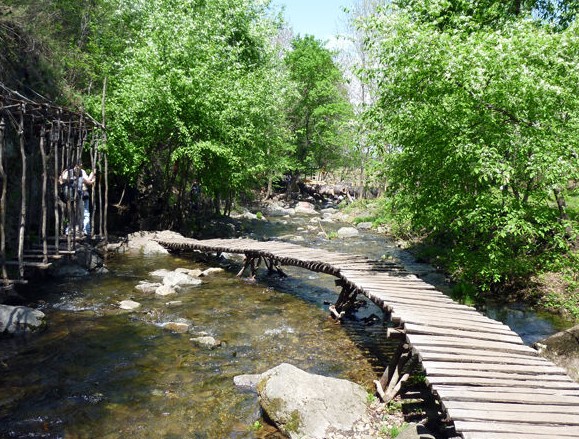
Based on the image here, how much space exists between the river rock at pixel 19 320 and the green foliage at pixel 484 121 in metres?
8.96

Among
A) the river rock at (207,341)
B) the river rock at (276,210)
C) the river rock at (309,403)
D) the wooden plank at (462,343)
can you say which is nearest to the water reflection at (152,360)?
the river rock at (207,341)

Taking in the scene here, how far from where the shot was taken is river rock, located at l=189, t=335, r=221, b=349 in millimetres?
9195

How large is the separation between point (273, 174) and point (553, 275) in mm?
Answer: 31835

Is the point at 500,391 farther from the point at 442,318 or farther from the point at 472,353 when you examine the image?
the point at 442,318

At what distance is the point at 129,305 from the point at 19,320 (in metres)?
2.62

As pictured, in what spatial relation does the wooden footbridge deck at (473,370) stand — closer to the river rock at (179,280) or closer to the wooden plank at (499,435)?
the wooden plank at (499,435)

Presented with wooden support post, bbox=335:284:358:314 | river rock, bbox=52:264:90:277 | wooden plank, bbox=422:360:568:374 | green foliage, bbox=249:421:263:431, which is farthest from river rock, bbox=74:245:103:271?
wooden plank, bbox=422:360:568:374

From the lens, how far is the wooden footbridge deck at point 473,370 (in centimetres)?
483

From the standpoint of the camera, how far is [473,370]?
6027mm

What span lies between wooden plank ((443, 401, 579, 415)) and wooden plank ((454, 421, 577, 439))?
0.92 ft

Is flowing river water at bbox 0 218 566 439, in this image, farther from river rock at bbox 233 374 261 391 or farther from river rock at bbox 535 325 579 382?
river rock at bbox 535 325 579 382

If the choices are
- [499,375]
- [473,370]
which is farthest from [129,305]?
[499,375]

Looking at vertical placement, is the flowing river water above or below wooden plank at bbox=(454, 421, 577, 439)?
below

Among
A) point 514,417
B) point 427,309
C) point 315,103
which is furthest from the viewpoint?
point 315,103
